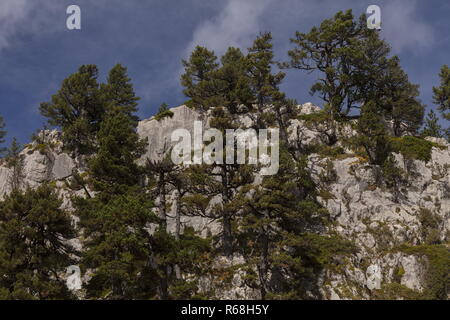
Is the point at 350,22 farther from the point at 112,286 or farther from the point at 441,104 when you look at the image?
the point at 112,286

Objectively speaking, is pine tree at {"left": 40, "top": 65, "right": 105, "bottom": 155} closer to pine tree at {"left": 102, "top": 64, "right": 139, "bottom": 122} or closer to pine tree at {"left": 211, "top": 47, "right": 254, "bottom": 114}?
pine tree at {"left": 102, "top": 64, "right": 139, "bottom": 122}

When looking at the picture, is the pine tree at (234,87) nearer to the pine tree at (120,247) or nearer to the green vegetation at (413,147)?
the green vegetation at (413,147)

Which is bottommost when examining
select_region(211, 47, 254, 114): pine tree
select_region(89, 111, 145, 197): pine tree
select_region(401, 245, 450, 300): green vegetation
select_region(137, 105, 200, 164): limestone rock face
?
select_region(401, 245, 450, 300): green vegetation

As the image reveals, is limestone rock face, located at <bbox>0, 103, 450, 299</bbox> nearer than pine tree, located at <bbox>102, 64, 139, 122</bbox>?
Yes

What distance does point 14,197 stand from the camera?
1045 inches

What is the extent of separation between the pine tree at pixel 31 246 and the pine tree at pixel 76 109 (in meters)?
18.5

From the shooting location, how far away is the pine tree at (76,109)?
45116mm

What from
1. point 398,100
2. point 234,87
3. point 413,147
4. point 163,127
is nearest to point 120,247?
point 163,127

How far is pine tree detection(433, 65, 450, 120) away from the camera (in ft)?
153

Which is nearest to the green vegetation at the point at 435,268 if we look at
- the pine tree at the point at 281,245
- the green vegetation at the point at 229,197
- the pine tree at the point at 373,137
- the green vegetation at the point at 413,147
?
the green vegetation at the point at 229,197

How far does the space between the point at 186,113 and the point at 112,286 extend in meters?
25.5

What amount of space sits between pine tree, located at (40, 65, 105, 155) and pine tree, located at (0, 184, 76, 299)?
1853 centimetres

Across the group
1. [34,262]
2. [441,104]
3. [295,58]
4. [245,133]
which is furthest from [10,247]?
[441,104]

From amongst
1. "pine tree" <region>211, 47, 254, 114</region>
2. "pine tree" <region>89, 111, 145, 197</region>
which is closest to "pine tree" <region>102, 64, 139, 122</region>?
"pine tree" <region>211, 47, 254, 114</region>
